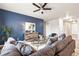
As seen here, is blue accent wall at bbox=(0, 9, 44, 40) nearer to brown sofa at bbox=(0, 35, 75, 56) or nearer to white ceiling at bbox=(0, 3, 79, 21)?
white ceiling at bbox=(0, 3, 79, 21)

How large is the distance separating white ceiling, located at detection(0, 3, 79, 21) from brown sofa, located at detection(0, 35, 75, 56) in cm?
40

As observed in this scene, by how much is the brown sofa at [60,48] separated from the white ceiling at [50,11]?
0.40m

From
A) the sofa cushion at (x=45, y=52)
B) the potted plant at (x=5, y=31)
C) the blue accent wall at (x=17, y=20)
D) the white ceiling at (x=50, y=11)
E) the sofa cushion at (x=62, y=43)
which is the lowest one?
the sofa cushion at (x=45, y=52)

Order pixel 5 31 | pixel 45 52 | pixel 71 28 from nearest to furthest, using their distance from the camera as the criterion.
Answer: pixel 45 52 < pixel 5 31 < pixel 71 28

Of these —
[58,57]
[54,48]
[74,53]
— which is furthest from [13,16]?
[74,53]

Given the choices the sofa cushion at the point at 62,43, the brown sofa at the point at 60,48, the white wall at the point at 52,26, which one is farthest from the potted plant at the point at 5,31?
the sofa cushion at the point at 62,43

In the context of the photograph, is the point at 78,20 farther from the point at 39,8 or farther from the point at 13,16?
the point at 13,16

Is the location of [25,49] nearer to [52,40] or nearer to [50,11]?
[52,40]

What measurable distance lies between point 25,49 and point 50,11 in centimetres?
71

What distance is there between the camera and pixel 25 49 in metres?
1.65

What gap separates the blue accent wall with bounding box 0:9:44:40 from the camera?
1.77 meters

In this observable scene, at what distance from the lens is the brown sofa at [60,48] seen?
1622 mm

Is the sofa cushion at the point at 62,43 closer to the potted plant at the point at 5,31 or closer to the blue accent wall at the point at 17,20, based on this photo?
the blue accent wall at the point at 17,20

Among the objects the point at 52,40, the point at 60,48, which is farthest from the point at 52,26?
the point at 60,48
